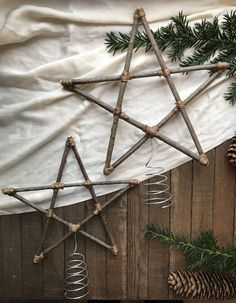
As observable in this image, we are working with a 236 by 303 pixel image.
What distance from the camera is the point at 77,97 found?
0.89 meters

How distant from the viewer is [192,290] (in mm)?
912

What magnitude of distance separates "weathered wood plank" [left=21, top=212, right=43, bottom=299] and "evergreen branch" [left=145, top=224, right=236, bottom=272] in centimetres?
24

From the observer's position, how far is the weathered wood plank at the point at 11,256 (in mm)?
952

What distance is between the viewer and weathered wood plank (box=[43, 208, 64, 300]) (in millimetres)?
937

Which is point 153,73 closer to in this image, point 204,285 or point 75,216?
point 75,216

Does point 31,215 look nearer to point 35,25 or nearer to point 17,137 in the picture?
point 17,137

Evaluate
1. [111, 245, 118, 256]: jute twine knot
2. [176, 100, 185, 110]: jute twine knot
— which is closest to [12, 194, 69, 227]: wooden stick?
[111, 245, 118, 256]: jute twine knot

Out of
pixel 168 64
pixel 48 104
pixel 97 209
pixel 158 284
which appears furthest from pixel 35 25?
pixel 158 284

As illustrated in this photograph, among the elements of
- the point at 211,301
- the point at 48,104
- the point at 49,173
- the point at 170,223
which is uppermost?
the point at 48,104

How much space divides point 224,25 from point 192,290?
0.54m

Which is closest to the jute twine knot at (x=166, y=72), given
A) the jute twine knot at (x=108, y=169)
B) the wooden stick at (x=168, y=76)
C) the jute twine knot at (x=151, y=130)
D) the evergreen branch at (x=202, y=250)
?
the wooden stick at (x=168, y=76)

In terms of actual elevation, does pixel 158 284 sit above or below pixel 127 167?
below

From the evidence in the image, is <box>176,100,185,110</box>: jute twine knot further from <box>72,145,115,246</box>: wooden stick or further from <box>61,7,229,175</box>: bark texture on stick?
<box>72,145,115,246</box>: wooden stick

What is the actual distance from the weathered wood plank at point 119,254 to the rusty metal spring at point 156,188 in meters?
0.05
